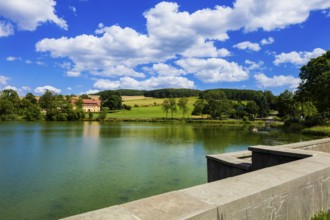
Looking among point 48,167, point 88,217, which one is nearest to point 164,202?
point 88,217

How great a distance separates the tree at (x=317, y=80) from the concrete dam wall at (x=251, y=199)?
42266mm

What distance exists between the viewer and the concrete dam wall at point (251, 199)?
2.50 metres

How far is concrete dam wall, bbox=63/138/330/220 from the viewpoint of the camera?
98.4 inches

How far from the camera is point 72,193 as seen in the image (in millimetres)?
12312

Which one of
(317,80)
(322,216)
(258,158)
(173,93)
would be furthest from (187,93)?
(322,216)

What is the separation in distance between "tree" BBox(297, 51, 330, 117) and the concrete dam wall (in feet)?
139

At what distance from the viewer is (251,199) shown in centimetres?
288

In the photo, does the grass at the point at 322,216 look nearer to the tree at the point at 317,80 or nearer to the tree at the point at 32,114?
the tree at the point at 317,80

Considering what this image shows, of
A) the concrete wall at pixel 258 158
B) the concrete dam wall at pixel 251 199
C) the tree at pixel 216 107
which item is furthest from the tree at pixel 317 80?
the tree at pixel 216 107

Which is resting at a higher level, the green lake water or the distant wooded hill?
the distant wooded hill

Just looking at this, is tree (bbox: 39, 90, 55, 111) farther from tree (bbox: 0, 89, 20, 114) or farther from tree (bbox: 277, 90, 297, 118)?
tree (bbox: 277, 90, 297, 118)

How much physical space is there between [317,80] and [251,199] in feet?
151

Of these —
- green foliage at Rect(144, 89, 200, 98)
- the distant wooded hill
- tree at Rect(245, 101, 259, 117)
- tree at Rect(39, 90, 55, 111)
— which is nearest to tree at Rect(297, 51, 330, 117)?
tree at Rect(245, 101, 259, 117)

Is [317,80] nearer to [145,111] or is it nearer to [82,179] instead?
[82,179]
